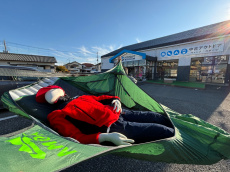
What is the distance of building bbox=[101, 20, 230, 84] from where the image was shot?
733 cm

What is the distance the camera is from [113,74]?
2561 mm

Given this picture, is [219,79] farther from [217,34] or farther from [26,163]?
[26,163]

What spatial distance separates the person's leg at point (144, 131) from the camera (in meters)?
1.12

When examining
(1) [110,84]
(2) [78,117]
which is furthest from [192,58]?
(2) [78,117]

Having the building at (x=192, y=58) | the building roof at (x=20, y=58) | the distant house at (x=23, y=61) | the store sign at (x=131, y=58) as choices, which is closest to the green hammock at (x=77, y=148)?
the building at (x=192, y=58)

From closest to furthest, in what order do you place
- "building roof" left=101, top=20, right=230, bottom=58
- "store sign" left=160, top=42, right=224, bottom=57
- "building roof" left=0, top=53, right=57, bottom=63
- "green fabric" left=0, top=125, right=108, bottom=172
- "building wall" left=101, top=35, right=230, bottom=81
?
"green fabric" left=0, top=125, right=108, bottom=172
"building wall" left=101, top=35, right=230, bottom=81
"store sign" left=160, top=42, right=224, bottom=57
"building roof" left=101, top=20, right=230, bottom=58
"building roof" left=0, top=53, right=57, bottom=63

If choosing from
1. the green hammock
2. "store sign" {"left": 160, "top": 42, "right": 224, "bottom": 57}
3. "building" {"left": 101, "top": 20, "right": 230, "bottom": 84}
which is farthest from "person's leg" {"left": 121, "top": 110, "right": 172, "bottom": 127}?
"store sign" {"left": 160, "top": 42, "right": 224, "bottom": 57}

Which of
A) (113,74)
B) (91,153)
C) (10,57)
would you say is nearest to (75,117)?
(91,153)

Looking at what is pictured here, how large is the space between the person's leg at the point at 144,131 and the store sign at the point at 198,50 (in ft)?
31.7

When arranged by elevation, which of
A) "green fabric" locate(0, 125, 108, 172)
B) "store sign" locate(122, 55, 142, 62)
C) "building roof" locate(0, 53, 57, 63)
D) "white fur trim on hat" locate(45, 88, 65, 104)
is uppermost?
"building roof" locate(0, 53, 57, 63)

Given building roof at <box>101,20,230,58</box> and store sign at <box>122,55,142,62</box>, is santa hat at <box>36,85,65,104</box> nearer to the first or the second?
store sign at <box>122,55,142,62</box>

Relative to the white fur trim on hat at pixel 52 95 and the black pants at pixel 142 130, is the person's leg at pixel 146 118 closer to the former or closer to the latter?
the black pants at pixel 142 130

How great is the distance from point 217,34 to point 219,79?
10.9 ft

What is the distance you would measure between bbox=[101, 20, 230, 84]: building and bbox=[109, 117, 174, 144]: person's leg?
9107 mm
